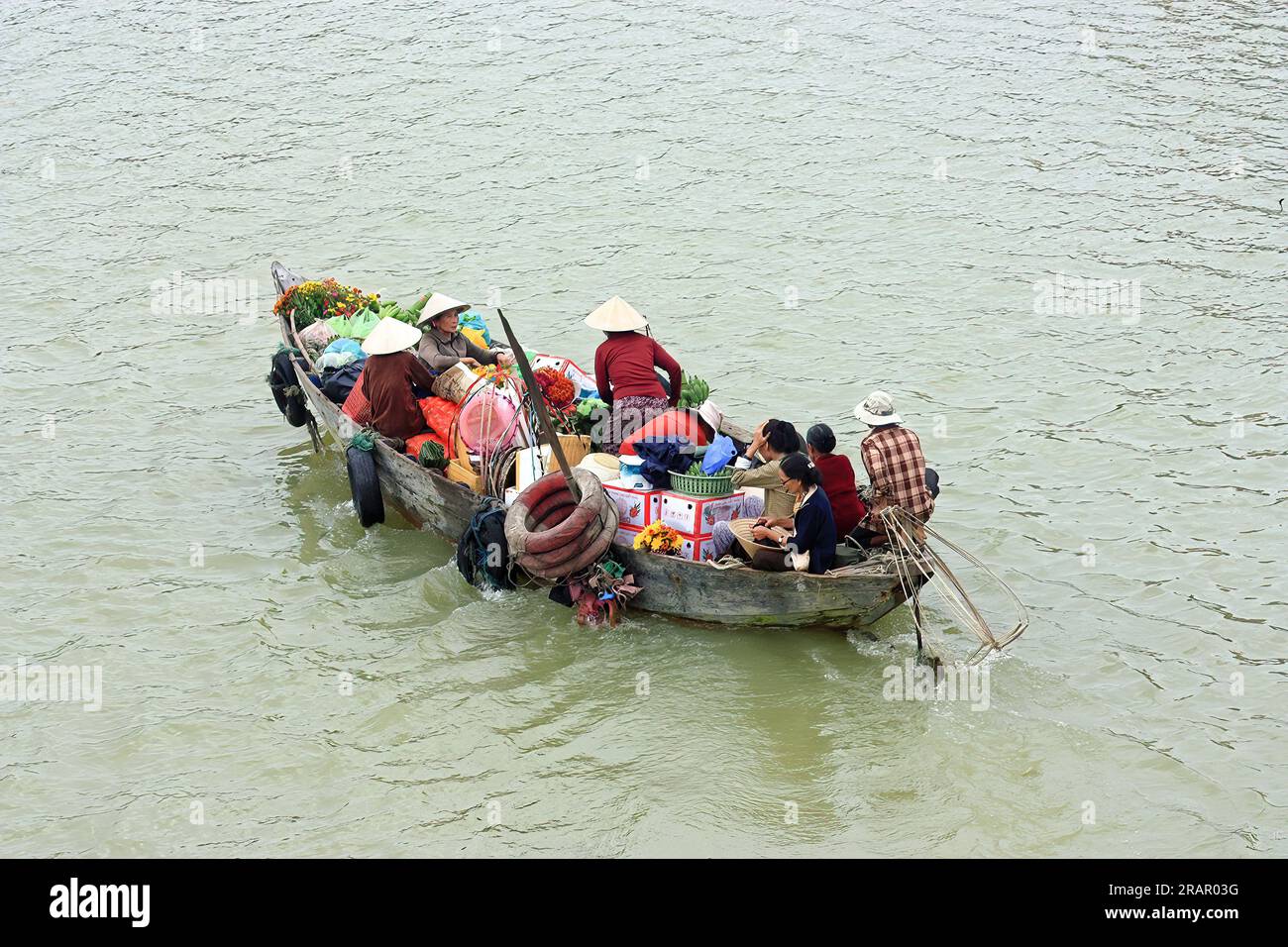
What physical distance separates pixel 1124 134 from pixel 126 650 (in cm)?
1249

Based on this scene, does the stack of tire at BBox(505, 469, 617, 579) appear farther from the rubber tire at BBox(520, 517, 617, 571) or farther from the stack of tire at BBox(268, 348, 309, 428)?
the stack of tire at BBox(268, 348, 309, 428)

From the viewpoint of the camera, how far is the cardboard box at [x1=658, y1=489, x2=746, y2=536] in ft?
24.5

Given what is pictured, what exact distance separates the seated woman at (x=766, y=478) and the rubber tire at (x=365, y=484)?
8.84ft

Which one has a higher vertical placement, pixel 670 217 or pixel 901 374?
pixel 670 217

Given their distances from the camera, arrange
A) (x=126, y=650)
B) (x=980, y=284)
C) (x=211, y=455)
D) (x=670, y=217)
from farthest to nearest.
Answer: (x=670, y=217)
(x=980, y=284)
(x=211, y=455)
(x=126, y=650)

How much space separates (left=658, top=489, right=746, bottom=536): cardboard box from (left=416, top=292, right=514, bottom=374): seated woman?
2.43m

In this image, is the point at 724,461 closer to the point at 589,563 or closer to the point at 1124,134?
the point at 589,563

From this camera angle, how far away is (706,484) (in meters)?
7.46

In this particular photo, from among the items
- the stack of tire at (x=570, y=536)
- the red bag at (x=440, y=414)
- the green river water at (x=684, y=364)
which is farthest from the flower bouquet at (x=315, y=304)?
the stack of tire at (x=570, y=536)

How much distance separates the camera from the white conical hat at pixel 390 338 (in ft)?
29.0

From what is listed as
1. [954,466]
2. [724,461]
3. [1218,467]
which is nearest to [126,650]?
[724,461]
